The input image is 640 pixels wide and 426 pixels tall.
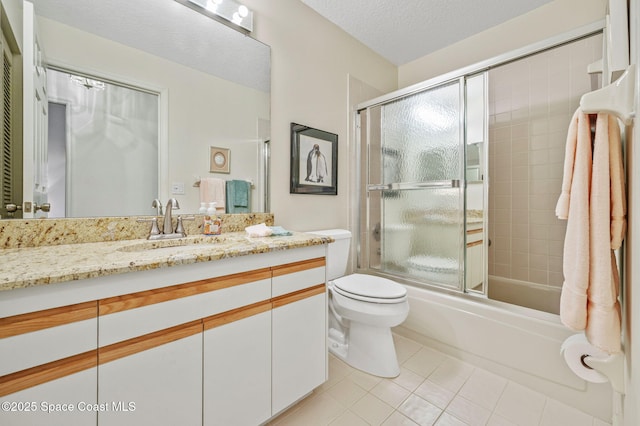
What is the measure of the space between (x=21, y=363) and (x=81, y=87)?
1.12 meters

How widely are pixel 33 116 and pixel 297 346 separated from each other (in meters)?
1.48

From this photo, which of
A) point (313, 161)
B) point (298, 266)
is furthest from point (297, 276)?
point (313, 161)

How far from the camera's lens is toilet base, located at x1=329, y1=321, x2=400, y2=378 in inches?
59.2

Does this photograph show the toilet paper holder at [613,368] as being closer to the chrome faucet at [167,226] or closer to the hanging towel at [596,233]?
the hanging towel at [596,233]

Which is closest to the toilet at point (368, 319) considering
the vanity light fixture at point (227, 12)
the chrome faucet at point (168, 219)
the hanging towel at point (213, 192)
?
the hanging towel at point (213, 192)

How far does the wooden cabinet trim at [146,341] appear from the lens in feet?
2.41

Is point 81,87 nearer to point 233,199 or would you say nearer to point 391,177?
point 233,199

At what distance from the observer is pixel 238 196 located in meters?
1.61

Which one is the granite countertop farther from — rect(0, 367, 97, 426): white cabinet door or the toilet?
the toilet

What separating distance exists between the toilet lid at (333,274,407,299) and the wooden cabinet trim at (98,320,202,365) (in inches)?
35.3

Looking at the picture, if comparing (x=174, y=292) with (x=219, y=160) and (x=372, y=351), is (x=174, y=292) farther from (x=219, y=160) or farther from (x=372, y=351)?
(x=372, y=351)

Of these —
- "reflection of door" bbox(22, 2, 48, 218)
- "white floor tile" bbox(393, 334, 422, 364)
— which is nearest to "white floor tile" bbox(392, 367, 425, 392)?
"white floor tile" bbox(393, 334, 422, 364)

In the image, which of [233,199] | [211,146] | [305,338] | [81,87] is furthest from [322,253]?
[81,87]

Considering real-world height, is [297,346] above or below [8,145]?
below
